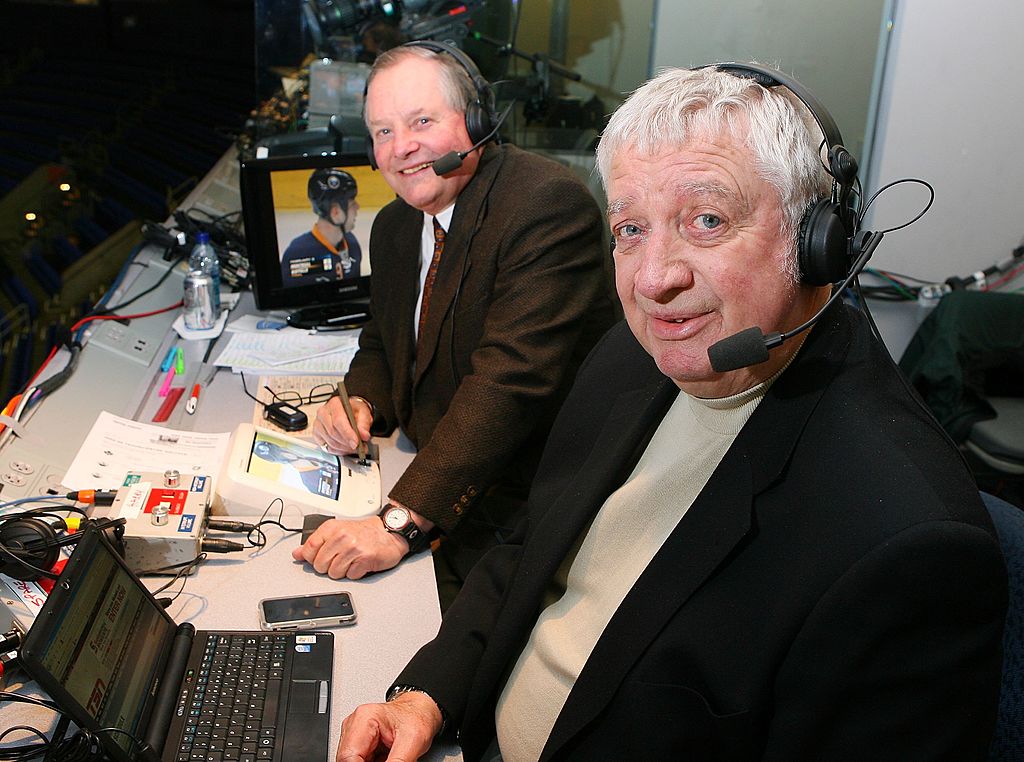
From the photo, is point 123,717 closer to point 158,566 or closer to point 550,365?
point 158,566

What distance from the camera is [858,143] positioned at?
3.00 meters

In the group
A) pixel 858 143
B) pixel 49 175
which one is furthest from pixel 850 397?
pixel 49 175

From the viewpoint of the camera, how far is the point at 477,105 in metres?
1.75

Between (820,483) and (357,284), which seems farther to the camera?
(357,284)

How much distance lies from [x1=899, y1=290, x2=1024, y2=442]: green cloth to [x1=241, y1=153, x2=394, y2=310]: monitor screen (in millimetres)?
1605

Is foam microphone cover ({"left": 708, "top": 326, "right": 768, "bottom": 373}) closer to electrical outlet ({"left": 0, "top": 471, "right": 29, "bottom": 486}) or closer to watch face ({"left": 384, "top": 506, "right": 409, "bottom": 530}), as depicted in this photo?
watch face ({"left": 384, "top": 506, "right": 409, "bottom": 530})

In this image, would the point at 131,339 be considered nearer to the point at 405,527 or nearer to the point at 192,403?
the point at 192,403

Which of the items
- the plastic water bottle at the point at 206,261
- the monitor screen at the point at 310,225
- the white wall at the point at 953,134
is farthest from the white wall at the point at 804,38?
the plastic water bottle at the point at 206,261

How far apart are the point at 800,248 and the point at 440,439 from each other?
2.75ft

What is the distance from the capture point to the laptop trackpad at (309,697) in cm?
107

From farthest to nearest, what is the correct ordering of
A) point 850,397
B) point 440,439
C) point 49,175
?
point 49,175 < point 440,439 < point 850,397

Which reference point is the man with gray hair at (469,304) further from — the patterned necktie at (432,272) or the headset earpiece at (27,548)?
the headset earpiece at (27,548)

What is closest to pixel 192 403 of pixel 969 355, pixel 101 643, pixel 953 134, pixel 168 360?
pixel 168 360

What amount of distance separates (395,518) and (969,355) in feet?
6.05
